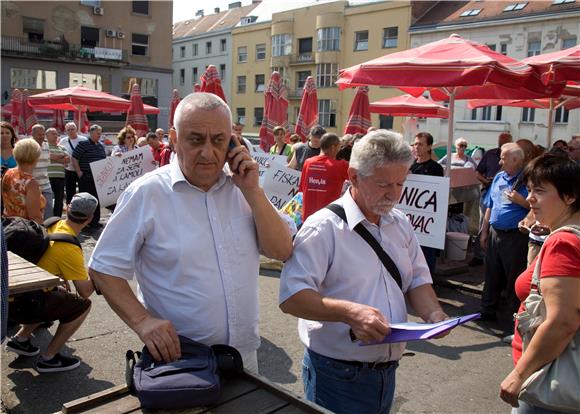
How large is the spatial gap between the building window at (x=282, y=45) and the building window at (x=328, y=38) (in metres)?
4.18

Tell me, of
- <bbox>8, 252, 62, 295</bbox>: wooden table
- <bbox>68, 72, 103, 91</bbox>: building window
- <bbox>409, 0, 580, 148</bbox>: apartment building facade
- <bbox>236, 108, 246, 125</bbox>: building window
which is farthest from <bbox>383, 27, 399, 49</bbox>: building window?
<bbox>8, 252, 62, 295</bbox>: wooden table

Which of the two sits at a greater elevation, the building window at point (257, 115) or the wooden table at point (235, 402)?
the building window at point (257, 115)

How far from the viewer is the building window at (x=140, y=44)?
44594 millimetres

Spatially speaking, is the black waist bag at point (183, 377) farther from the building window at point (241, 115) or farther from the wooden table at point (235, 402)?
the building window at point (241, 115)

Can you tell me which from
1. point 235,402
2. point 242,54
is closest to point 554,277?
point 235,402

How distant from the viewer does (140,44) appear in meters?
44.9

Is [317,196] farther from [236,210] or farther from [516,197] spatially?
[236,210]

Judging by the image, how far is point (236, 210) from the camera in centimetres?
209

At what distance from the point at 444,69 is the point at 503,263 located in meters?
2.31

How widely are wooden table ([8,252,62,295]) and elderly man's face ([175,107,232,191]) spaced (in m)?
1.83

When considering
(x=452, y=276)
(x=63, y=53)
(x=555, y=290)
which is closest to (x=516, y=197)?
(x=452, y=276)

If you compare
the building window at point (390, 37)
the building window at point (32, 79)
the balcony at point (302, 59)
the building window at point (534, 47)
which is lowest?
the building window at point (32, 79)

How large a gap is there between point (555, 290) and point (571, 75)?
5540 mm

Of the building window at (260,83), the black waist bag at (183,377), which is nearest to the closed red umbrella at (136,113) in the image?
the black waist bag at (183,377)
